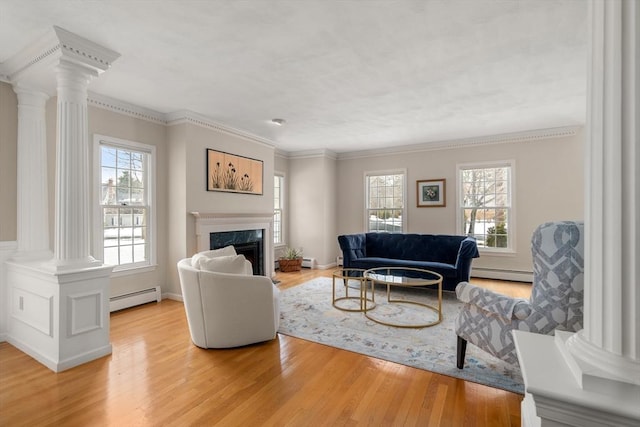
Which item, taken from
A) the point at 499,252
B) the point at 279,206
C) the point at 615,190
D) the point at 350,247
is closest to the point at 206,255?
the point at 350,247

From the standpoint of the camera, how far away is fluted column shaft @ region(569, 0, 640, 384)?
820 mm

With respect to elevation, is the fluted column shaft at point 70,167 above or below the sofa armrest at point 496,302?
above

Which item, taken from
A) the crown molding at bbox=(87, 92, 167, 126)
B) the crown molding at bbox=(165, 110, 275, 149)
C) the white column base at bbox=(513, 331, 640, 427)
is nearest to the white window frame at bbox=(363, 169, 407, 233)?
the crown molding at bbox=(165, 110, 275, 149)

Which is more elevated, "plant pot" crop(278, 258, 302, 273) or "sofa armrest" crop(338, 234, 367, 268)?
"sofa armrest" crop(338, 234, 367, 268)

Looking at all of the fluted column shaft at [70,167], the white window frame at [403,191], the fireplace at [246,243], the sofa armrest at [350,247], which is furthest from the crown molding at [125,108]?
the white window frame at [403,191]

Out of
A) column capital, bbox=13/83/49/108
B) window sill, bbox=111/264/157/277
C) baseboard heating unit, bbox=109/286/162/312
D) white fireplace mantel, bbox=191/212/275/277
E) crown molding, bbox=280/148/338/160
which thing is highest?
crown molding, bbox=280/148/338/160

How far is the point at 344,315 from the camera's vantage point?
12.2 feet

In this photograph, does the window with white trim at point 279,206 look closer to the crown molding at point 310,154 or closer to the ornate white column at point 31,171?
the crown molding at point 310,154

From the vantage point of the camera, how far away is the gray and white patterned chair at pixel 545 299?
1.77 meters

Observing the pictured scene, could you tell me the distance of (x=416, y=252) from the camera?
17.6ft

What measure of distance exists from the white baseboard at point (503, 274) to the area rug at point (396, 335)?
1476 mm

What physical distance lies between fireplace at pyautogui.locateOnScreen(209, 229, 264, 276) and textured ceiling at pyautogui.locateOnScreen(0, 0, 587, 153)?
1772 millimetres

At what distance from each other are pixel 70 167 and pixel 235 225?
2564mm

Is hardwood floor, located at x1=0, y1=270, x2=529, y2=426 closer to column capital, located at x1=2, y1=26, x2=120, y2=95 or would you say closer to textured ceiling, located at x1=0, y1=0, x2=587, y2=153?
column capital, located at x1=2, y1=26, x2=120, y2=95
